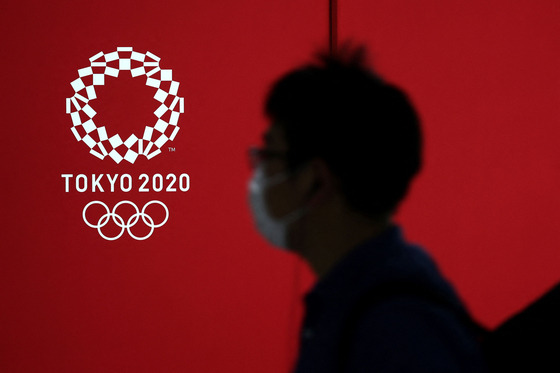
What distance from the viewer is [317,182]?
86cm

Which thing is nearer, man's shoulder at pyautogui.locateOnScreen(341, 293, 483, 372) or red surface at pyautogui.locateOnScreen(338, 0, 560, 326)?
man's shoulder at pyautogui.locateOnScreen(341, 293, 483, 372)

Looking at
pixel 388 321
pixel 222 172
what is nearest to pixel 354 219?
pixel 388 321

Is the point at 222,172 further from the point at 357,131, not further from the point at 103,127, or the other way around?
the point at 357,131

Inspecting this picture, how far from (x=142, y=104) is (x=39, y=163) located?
341 mm

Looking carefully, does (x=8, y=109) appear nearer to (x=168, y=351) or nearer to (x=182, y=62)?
(x=182, y=62)

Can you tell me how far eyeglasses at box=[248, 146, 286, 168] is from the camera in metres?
0.91

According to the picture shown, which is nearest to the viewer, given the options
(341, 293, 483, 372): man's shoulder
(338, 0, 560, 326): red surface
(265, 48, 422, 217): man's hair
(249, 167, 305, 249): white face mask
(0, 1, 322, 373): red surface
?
(341, 293, 483, 372): man's shoulder

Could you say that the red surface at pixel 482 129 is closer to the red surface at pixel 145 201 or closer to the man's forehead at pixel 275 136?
the red surface at pixel 145 201

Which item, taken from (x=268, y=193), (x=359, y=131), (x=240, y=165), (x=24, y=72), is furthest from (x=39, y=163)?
(x=359, y=131)

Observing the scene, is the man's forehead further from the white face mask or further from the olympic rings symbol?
the olympic rings symbol

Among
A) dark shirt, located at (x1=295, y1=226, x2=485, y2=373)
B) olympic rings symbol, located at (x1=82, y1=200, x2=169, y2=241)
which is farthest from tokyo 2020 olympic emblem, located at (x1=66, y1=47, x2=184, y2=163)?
dark shirt, located at (x1=295, y1=226, x2=485, y2=373)

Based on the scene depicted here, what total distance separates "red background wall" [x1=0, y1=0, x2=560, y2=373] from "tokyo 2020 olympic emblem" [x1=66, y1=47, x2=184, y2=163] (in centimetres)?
2

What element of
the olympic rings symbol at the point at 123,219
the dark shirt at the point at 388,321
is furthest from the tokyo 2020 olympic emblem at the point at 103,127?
the dark shirt at the point at 388,321

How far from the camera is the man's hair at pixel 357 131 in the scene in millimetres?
820
